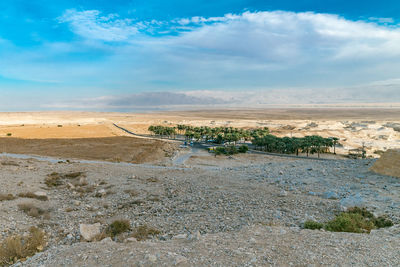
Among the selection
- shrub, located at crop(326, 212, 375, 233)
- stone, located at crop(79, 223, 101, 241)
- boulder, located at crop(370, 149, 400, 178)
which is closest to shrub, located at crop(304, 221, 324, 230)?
shrub, located at crop(326, 212, 375, 233)

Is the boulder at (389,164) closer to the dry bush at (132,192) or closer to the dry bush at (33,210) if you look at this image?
the dry bush at (132,192)

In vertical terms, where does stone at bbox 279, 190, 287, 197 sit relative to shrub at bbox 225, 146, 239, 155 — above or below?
above

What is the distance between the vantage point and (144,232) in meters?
12.0

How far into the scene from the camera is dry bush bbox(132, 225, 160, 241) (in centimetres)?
1167

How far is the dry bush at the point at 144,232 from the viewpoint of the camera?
11.7 meters

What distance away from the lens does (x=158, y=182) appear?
23391 millimetres

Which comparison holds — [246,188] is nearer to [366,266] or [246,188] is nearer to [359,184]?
[359,184]

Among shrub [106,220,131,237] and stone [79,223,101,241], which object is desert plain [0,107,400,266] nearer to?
stone [79,223,101,241]

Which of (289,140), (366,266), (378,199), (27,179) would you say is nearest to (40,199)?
(27,179)

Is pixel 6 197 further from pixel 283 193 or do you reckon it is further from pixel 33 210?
pixel 283 193

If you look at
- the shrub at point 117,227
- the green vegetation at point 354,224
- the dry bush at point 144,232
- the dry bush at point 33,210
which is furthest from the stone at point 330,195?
the dry bush at point 33,210

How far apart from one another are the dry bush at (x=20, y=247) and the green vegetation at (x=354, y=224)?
469 inches

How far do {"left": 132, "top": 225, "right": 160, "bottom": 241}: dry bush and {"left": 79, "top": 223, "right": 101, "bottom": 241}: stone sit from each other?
1895 mm

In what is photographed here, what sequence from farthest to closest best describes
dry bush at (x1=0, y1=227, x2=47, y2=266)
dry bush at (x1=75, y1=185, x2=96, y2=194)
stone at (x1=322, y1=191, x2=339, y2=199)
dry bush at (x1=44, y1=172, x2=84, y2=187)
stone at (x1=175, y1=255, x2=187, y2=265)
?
dry bush at (x1=44, y1=172, x2=84, y2=187) < dry bush at (x1=75, y1=185, x2=96, y2=194) < stone at (x1=322, y1=191, x2=339, y2=199) < dry bush at (x1=0, y1=227, x2=47, y2=266) < stone at (x1=175, y1=255, x2=187, y2=265)
